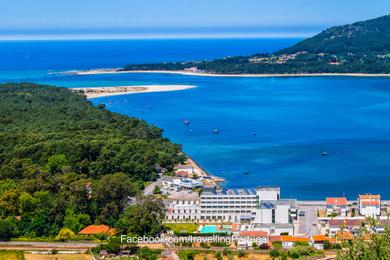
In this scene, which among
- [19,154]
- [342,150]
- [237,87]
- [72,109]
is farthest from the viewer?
[237,87]

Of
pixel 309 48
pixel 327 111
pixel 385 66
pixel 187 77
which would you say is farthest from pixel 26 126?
pixel 309 48

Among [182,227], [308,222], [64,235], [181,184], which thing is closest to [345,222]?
[308,222]

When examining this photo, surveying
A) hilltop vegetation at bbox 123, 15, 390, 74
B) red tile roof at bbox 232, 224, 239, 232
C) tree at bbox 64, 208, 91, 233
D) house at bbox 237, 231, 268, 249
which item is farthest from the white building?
hilltop vegetation at bbox 123, 15, 390, 74

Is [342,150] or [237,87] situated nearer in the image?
[342,150]

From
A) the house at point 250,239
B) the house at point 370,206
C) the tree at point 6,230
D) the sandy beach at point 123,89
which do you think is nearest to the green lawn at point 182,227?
the house at point 250,239

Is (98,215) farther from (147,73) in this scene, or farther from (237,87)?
(147,73)

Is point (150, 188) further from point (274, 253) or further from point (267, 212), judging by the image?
point (274, 253)
